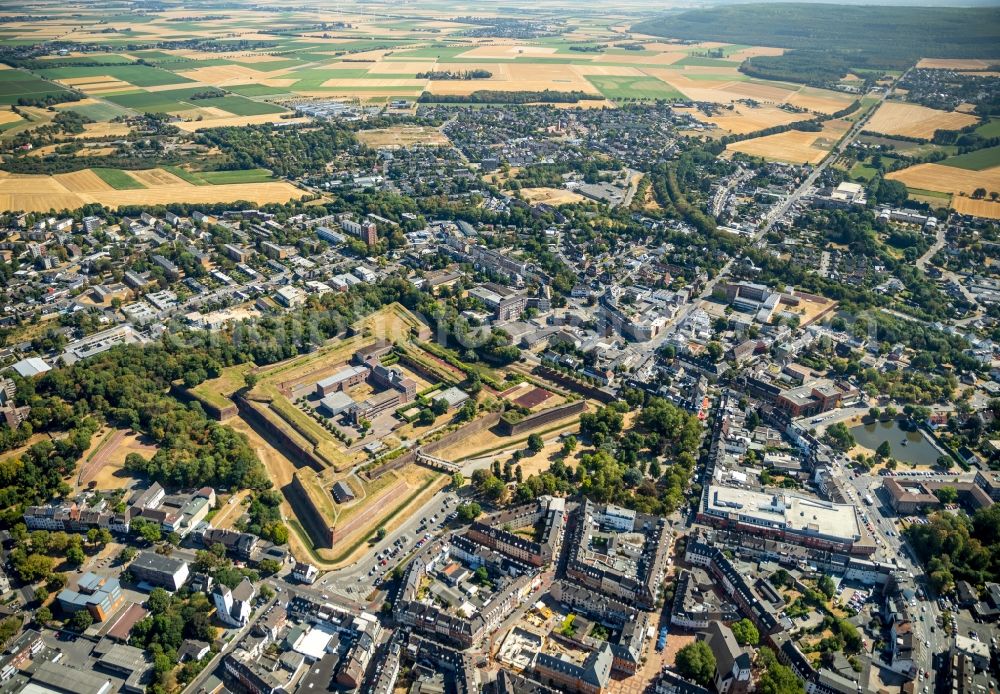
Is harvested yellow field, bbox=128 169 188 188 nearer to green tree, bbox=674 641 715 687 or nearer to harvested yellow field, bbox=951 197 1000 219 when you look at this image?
green tree, bbox=674 641 715 687

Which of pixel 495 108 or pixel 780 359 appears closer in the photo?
pixel 780 359

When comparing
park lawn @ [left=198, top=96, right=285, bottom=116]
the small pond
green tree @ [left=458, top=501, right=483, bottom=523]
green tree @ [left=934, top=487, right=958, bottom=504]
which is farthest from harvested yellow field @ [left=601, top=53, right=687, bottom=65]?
green tree @ [left=458, top=501, right=483, bottom=523]

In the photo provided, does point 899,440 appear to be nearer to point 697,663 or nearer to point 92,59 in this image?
point 697,663

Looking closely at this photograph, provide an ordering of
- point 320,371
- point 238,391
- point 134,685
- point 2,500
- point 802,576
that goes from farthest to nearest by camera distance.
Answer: point 320,371, point 238,391, point 2,500, point 802,576, point 134,685

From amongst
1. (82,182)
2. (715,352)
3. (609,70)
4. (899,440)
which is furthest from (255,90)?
(899,440)

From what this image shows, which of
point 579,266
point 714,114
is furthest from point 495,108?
point 579,266

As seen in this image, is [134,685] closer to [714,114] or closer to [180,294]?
[180,294]

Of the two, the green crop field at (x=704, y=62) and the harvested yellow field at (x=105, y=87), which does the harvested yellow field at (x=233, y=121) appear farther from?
the green crop field at (x=704, y=62)

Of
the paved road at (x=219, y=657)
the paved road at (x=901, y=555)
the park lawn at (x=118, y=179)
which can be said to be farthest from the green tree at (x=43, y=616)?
the park lawn at (x=118, y=179)
